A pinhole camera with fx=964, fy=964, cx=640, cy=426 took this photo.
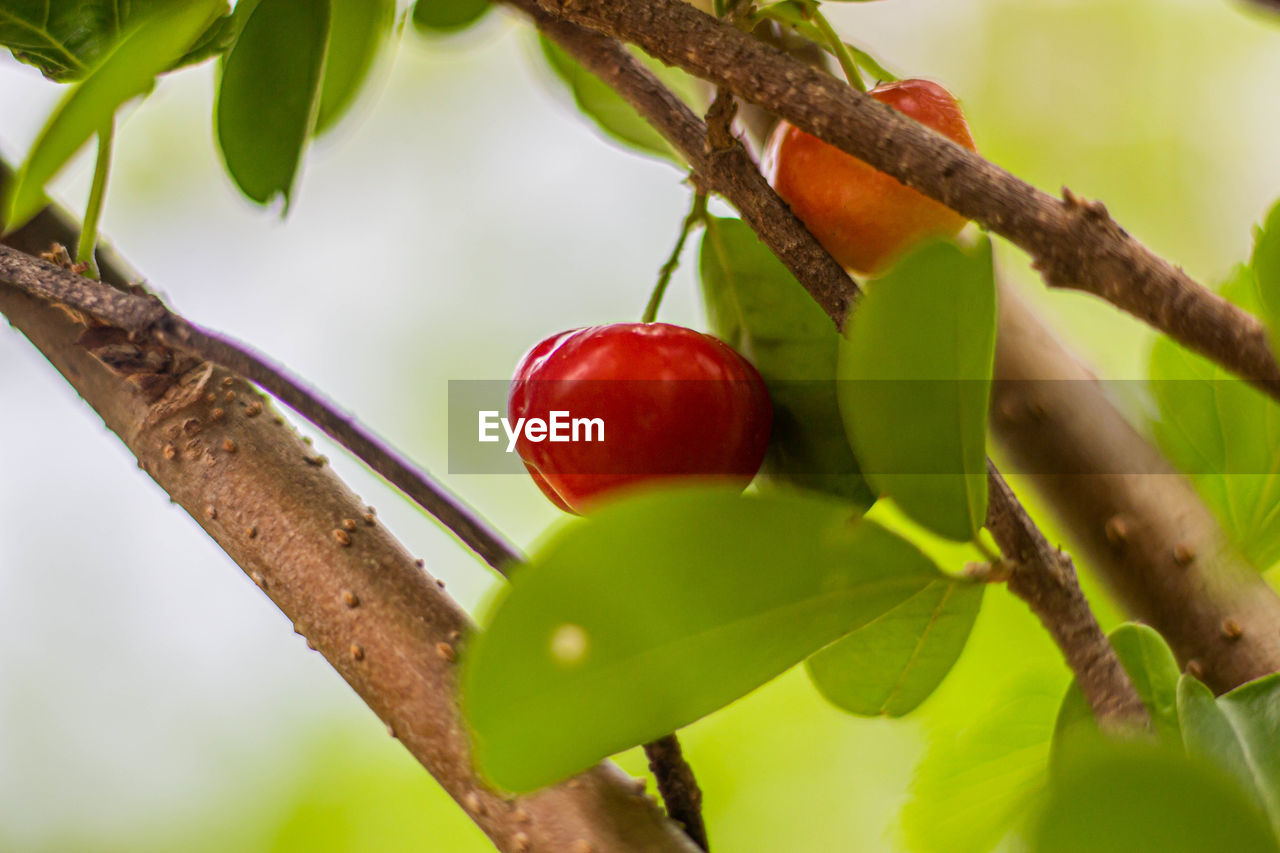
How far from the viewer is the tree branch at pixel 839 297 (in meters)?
0.23

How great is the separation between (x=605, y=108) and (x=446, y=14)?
Result: 0.27 feet

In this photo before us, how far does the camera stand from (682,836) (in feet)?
0.93

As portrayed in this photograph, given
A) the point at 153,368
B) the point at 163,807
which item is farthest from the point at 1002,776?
the point at 163,807

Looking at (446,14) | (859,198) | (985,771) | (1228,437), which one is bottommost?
(985,771)

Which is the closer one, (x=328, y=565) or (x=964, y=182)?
(x=964, y=182)

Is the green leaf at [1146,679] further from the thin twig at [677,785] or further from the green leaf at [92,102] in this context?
the green leaf at [92,102]

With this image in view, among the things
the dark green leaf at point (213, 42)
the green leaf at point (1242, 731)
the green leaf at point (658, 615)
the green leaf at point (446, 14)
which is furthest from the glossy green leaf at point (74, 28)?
the green leaf at point (1242, 731)

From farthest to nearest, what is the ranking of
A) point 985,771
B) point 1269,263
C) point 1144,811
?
point 985,771 → point 1269,263 → point 1144,811

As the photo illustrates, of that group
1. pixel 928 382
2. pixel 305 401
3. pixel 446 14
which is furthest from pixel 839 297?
pixel 446 14

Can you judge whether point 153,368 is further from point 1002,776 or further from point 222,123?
point 1002,776

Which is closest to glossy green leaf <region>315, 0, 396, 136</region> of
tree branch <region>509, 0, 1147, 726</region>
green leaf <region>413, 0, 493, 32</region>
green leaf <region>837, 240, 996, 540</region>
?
green leaf <region>413, 0, 493, 32</region>

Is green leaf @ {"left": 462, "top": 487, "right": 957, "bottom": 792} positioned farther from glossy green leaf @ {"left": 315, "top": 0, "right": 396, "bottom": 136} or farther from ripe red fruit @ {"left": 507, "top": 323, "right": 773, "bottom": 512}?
glossy green leaf @ {"left": 315, "top": 0, "right": 396, "bottom": 136}

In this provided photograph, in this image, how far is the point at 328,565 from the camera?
303 mm

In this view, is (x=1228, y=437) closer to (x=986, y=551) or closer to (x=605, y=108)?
(x=986, y=551)
